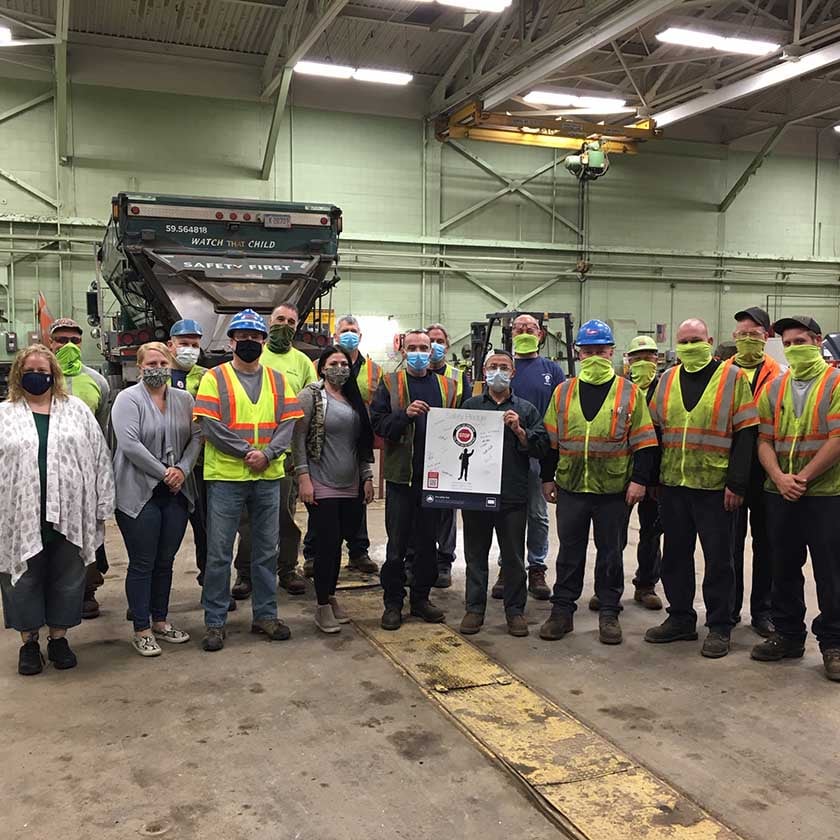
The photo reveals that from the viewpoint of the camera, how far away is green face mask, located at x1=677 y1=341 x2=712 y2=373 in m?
4.63

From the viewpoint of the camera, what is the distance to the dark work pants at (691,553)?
4629 mm

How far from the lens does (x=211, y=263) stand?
8328mm

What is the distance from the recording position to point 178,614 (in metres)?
5.29

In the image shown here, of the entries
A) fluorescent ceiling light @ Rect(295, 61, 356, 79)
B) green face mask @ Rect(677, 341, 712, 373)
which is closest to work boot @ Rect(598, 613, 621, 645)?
green face mask @ Rect(677, 341, 712, 373)

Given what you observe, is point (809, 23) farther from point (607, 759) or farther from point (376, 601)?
point (607, 759)

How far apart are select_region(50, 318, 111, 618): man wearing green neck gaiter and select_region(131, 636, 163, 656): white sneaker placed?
32.9 inches

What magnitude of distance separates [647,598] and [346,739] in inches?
109

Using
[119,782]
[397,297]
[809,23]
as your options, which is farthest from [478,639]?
[809,23]

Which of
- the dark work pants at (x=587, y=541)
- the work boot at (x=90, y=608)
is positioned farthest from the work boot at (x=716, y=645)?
the work boot at (x=90, y=608)

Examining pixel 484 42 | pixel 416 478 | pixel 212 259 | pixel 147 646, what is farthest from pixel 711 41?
pixel 147 646

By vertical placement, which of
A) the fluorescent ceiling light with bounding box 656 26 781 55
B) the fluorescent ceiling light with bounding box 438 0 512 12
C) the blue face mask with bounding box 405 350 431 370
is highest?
the fluorescent ceiling light with bounding box 656 26 781 55

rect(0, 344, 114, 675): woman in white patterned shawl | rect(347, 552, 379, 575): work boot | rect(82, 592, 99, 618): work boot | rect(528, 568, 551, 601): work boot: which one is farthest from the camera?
rect(347, 552, 379, 575): work boot

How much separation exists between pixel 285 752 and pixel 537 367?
332 centimetres

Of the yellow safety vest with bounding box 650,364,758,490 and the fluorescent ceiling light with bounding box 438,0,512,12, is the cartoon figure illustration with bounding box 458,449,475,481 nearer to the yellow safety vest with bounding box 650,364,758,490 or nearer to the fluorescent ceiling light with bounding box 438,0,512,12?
the yellow safety vest with bounding box 650,364,758,490
